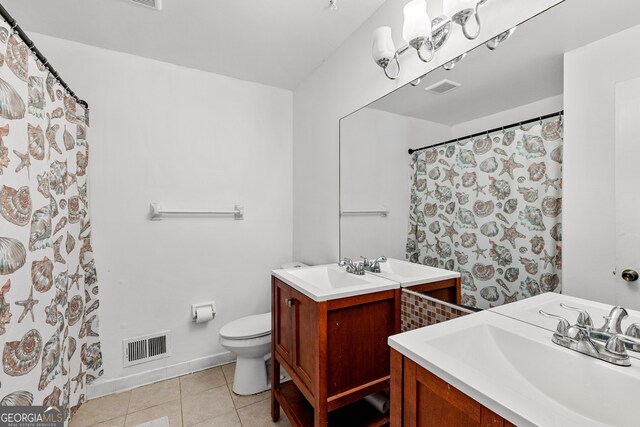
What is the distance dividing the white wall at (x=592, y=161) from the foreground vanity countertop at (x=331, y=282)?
2.35 ft

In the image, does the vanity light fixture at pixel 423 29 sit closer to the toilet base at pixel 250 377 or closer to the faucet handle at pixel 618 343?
the faucet handle at pixel 618 343

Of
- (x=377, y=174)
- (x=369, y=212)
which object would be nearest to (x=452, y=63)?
(x=377, y=174)

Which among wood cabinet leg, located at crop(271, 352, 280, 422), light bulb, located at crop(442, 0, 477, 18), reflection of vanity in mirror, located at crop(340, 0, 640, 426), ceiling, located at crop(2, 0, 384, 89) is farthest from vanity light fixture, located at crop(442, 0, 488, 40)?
wood cabinet leg, located at crop(271, 352, 280, 422)

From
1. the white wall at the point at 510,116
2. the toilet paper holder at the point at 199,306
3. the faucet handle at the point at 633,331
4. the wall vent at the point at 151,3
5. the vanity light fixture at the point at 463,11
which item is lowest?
the toilet paper holder at the point at 199,306

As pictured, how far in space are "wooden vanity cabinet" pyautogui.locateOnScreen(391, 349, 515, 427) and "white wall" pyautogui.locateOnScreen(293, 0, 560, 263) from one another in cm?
121

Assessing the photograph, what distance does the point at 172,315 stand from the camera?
2197 millimetres

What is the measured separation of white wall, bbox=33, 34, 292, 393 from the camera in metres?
2.00

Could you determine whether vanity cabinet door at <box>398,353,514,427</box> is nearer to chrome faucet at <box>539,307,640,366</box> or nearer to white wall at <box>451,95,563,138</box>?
chrome faucet at <box>539,307,640,366</box>

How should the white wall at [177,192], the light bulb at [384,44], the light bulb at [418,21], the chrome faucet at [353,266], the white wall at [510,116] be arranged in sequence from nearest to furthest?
the white wall at [510,116] → the light bulb at [418,21] → the light bulb at [384,44] → the chrome faucet at [353,266] → the white wall at [177,192]

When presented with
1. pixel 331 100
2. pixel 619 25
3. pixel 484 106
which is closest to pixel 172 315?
pixel 331 100

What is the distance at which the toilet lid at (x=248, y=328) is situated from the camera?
6.27 ft

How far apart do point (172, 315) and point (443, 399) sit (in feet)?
6.91

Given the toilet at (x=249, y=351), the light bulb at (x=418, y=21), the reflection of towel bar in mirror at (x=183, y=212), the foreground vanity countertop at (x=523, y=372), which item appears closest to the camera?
the foreground vanity countertop at (x=523, y=372)

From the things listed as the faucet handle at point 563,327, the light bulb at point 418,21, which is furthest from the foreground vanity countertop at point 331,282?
the light bulb at point 418,21
